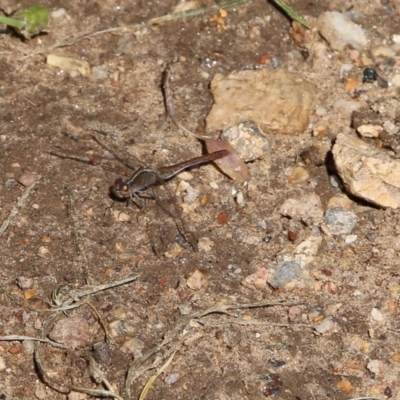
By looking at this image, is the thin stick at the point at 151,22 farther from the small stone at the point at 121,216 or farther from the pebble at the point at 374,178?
the pebble at the point at 374,178

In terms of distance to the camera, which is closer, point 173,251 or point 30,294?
point 30,294

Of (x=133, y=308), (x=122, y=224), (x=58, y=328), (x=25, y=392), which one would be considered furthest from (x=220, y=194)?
(x=25, y=392)

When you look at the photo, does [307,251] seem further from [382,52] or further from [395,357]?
[382,52]

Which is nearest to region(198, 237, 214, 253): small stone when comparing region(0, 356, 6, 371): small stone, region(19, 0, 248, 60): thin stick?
region(0, 356, 6, 371): small stone

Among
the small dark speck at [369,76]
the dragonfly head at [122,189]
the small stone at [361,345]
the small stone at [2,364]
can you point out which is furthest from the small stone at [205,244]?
the small dark speck at [369,76]

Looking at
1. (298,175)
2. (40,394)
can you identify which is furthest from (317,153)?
(40,394)

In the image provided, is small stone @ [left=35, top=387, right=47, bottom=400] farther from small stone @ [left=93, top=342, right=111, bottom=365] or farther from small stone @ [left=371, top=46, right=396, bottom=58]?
small stone @ [left=371, top=46, right=396, bottom=58]

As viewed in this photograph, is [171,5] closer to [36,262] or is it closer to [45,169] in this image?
[45,169]
